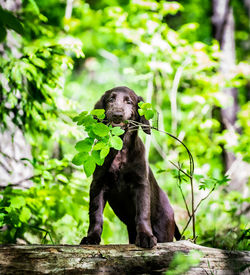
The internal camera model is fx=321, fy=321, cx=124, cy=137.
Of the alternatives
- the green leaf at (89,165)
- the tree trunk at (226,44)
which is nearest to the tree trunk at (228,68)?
the tree trunk at (226,44)

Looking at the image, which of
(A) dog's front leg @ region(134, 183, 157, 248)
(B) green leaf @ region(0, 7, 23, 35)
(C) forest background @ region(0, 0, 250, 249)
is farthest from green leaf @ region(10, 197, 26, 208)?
(B) green leaf @ region(0, 7, 23, 35)

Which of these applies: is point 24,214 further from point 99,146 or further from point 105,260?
point 99,146

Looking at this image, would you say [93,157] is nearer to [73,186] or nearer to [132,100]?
[132,100]

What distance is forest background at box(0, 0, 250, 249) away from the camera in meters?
3.59

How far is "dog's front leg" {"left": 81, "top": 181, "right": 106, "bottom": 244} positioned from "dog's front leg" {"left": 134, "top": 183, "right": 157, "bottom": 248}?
12.1 inches

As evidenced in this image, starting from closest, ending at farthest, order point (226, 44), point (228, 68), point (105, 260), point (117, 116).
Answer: point (105, 260) → point (117, 116) → point (228, 68) → point (226, 44)

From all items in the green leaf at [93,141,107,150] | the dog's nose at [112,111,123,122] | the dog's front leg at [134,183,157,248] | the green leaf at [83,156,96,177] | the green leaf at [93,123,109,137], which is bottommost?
the dog's front leg at [134,183,157,248]

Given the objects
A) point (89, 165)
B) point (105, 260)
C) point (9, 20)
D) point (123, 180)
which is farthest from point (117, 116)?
point (9, 20)

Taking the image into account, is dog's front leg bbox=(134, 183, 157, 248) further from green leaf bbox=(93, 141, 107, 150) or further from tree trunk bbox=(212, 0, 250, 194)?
tree trunk bbox=(212, 0, 250, 194)

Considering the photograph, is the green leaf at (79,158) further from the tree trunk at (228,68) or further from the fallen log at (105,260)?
the tree trunk at (228,68)

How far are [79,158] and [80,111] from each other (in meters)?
2.78

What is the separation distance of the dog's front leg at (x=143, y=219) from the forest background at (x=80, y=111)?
0.55 m

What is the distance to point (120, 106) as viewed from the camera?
285 cm

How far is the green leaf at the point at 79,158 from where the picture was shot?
2029mm
